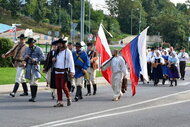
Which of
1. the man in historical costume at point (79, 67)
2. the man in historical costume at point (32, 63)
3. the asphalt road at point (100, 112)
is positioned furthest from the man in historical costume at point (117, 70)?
the man in historical costume at point (32, 63)

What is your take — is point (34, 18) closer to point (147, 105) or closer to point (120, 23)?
point (120, 23)

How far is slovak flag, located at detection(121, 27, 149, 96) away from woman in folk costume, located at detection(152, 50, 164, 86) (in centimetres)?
588

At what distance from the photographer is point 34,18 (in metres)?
94.2

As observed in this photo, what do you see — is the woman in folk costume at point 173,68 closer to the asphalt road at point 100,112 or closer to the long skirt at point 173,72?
the long skirt at point 173,72

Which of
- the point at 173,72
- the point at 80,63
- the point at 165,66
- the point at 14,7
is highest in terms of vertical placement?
the point at 14,7

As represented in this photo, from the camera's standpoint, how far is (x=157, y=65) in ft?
73.9

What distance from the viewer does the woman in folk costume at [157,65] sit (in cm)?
2205

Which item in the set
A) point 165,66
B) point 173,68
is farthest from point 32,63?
point 165,66

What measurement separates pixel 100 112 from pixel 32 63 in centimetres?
325

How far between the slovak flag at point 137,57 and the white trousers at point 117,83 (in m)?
0.87

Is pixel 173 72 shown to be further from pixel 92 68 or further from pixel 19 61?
pixel 19 61

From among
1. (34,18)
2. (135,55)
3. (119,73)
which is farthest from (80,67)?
(34,18)

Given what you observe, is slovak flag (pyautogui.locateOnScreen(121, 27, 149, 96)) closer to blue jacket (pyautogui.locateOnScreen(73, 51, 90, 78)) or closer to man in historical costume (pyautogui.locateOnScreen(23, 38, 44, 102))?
blue jacket (pyautogui.locateOnScreen(73, 51, 90, 78))

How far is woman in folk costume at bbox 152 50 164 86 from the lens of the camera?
22045 millimetres
